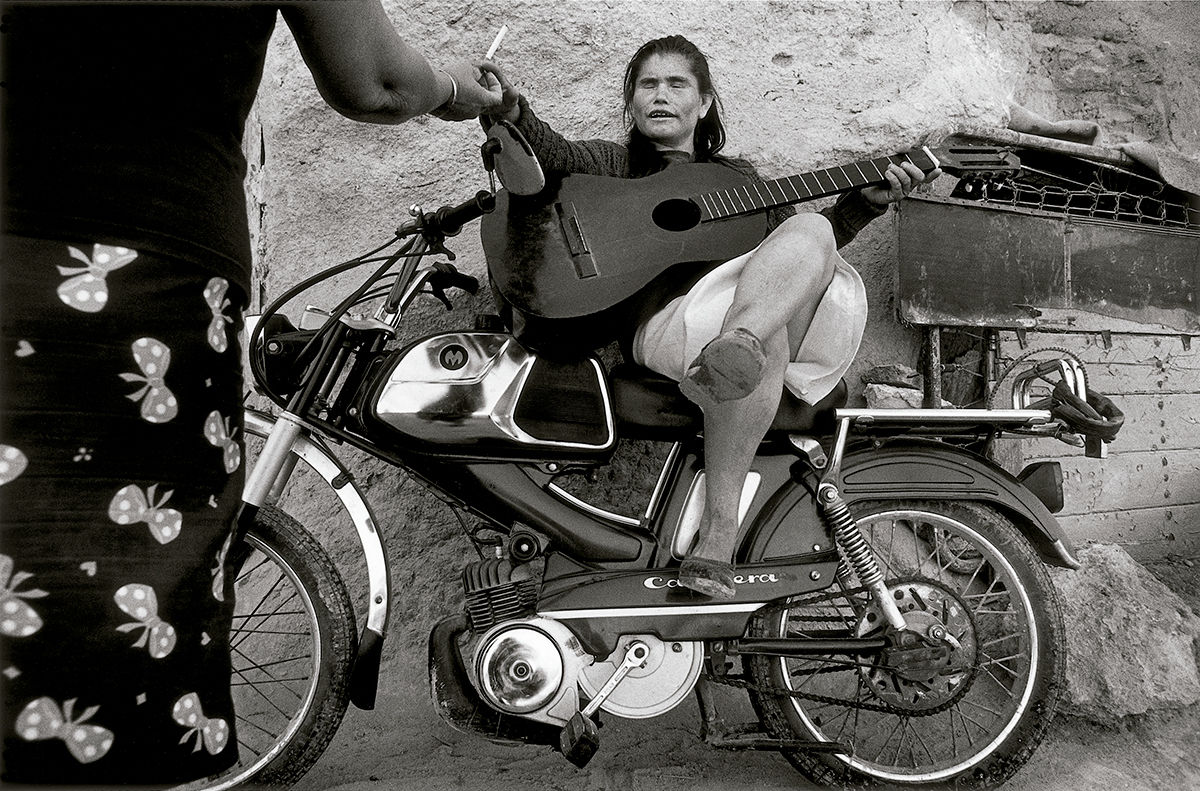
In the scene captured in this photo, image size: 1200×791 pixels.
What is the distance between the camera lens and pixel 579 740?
6.26 ft

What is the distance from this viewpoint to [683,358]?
207cm

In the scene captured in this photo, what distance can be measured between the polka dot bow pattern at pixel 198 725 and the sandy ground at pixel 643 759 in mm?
1307

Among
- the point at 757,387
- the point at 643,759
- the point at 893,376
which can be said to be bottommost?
the point at 643,759

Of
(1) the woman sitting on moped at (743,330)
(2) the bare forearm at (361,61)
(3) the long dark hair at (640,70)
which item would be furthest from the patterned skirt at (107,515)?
(3) the long dark hair at (640,70)

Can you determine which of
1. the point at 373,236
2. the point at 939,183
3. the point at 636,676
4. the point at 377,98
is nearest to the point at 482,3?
the point at 373,236

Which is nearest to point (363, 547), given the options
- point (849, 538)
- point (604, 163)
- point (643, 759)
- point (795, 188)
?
point (643, 759)

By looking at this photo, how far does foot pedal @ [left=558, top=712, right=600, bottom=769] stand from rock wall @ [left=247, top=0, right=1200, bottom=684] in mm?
752

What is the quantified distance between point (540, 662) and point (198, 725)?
1110mm

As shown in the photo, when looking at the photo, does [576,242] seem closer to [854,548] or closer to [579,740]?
[854,548]

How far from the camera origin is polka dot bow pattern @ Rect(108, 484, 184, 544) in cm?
84

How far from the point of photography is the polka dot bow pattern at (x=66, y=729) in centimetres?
79

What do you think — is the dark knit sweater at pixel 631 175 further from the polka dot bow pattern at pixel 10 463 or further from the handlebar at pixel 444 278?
the polka dot bow pattern at pixel 10 463

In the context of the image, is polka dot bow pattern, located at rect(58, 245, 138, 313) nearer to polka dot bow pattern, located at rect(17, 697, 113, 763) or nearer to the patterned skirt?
the patterned skirt

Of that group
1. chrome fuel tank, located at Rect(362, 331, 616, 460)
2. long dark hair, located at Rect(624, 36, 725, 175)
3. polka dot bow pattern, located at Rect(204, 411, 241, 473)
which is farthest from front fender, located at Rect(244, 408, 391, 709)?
long dark hair, located at Rect(624, 36, 725, 175)
